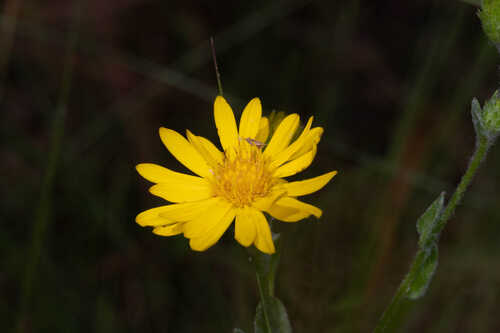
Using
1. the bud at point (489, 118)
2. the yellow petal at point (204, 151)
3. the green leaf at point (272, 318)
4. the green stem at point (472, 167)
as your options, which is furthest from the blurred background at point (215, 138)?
the bud at point (489, 118)

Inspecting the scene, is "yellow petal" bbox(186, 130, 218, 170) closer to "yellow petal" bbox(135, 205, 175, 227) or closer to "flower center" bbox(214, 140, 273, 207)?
"flower center" bbox(214, 140, 273, 207)

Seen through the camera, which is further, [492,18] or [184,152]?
[184,152]

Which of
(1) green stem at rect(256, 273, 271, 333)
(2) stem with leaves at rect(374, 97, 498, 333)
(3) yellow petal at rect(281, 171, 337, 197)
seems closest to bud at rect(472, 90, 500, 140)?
(2) stem with leaves at rect(374, 97, 498, 333)

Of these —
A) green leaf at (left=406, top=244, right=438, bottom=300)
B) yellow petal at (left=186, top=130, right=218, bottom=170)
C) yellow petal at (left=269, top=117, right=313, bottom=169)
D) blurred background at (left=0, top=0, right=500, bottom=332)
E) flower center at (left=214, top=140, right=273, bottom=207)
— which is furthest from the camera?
blurred background at (left=0, top=0, right=500, bottom=332)

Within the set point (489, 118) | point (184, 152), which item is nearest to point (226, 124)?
point (184, 152)

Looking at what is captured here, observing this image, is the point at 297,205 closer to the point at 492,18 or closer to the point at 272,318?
the point at 272,318

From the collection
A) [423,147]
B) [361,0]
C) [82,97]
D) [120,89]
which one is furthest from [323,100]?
[82,97]
